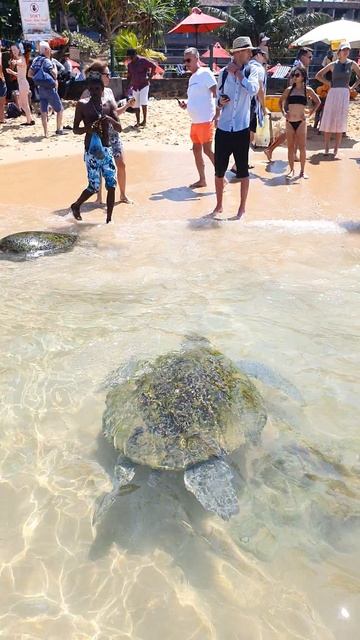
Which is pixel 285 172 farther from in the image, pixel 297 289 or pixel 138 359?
pixel 138 359

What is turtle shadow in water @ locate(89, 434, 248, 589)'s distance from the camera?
2.06 meters

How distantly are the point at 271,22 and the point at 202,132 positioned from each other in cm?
2916

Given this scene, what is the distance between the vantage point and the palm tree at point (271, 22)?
101 feet

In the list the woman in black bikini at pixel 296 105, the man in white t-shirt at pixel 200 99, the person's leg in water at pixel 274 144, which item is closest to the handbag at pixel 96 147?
the man in white t-shirt at pixel 200 99

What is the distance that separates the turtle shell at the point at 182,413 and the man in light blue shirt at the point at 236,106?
12.6ft

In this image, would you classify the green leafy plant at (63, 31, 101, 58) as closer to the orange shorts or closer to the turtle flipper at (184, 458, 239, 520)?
the orange shorts

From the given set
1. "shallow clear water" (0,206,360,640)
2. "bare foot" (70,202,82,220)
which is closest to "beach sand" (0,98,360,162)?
"bare foot" (70,202,82,220)

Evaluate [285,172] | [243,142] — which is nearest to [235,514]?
[243,142]

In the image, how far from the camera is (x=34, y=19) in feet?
40.0

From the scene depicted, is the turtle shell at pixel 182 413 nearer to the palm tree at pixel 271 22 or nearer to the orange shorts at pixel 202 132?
the orange shorts at pixel 202 132

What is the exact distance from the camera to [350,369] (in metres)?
3.23

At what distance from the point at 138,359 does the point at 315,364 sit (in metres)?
1.24

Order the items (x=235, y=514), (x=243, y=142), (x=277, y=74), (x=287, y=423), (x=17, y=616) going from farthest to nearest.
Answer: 1. (x=277, y=74)
2. (x=243, y=142)
3. (x=287, y=423)
4. (x=235, y=514)
5. (x=17, y=616)

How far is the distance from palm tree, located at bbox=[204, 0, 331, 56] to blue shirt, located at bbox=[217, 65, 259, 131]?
29.2 meters
